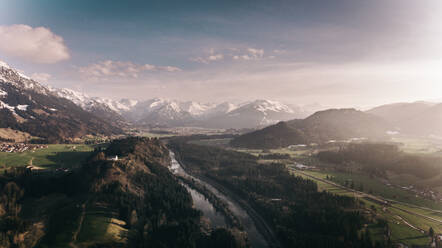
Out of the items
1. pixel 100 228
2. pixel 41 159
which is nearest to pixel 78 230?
pixel 100 228

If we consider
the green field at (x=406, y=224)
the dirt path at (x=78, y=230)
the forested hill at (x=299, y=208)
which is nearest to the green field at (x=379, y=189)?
the green field at (x=406, y=224)

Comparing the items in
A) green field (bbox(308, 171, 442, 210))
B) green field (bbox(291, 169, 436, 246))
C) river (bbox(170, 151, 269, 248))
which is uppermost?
green field (bbox(308, 171, 442, 210))

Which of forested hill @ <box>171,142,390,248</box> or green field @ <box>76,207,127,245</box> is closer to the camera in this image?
green field @ <box>76,207,127,245</box>

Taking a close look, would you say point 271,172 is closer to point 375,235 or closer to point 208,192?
point 208,192

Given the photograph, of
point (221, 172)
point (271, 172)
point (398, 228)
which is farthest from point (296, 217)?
point (221, 172)

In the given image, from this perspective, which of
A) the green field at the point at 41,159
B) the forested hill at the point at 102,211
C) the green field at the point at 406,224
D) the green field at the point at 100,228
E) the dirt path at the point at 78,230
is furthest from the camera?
the green field at the point at 41,159

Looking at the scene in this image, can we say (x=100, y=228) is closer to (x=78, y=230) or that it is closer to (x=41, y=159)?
(x=78, y=230)

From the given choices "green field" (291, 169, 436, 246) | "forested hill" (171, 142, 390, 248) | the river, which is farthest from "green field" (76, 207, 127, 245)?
"green field" (291, 169, 436, 246)

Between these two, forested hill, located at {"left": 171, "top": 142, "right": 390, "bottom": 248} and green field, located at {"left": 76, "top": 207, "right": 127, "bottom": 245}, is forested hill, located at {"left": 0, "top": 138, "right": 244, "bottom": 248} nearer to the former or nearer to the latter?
green field, located at {"left": 76, "top": 207, "right": 127, "bottom": 245}

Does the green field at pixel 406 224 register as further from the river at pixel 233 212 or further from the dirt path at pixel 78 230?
the dirt path at pixel 78 230
